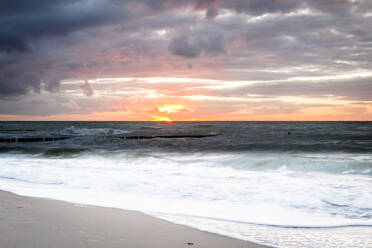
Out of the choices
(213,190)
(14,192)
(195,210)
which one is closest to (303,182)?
(213,190)

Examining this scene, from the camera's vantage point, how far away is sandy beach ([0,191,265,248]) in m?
4.45

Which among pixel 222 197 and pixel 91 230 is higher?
pixel 91 230

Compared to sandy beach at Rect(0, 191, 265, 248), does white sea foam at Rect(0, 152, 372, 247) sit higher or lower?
lower

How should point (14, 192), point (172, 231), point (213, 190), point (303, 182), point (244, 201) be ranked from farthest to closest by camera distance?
point (303, 182)
point (213, 190)
point (14, 192)
point (244, 201)
point (172, 231)

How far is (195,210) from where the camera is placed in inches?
283

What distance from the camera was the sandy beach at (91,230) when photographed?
4.45 m

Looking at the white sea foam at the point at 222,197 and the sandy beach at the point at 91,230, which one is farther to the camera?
the white sea foam at the point at 222,197

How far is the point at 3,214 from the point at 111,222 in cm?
195

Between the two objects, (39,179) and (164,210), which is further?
(39,179)

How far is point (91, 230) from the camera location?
5109 millimetres

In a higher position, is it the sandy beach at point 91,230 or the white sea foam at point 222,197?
the sandy beach at point 91,230

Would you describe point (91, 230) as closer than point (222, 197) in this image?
Yes

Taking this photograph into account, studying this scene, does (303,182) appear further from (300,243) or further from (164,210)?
(300,243)

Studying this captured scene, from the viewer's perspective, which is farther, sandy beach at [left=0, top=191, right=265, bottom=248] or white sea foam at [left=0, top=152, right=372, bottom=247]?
white sea foam at [left=0, top=152, right=372, bottom=247]
